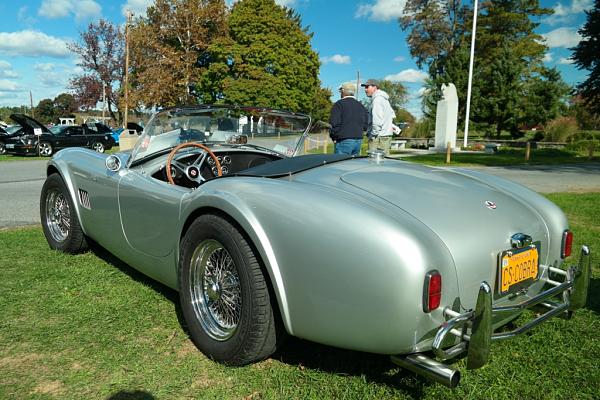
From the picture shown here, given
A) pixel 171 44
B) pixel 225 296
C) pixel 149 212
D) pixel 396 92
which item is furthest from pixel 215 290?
pixel 396 92

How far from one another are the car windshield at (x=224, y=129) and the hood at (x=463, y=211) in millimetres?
1342

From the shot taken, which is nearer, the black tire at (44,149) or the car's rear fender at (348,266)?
the car's rear fender at (348,266)

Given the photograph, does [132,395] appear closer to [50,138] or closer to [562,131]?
[50,138]

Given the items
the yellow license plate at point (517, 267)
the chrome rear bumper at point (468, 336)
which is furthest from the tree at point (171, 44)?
the chrome rear bumper at point (468, 336)

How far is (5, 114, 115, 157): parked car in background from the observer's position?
58.7ft

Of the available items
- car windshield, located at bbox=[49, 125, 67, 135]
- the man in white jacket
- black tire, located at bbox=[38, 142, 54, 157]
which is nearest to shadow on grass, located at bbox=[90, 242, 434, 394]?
the man in white jacket

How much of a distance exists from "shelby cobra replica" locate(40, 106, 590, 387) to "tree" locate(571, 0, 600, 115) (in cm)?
2143

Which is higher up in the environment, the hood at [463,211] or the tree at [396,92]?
the tree at [396,92]

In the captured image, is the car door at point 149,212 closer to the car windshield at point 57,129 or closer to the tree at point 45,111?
the car windshield at point 57,129

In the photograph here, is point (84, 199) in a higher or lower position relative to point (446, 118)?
lower

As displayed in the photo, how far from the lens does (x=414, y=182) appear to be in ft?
7.50

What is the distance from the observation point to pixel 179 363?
2.28 metres

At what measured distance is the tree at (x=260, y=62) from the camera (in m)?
37.2

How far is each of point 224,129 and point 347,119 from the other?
287cm
